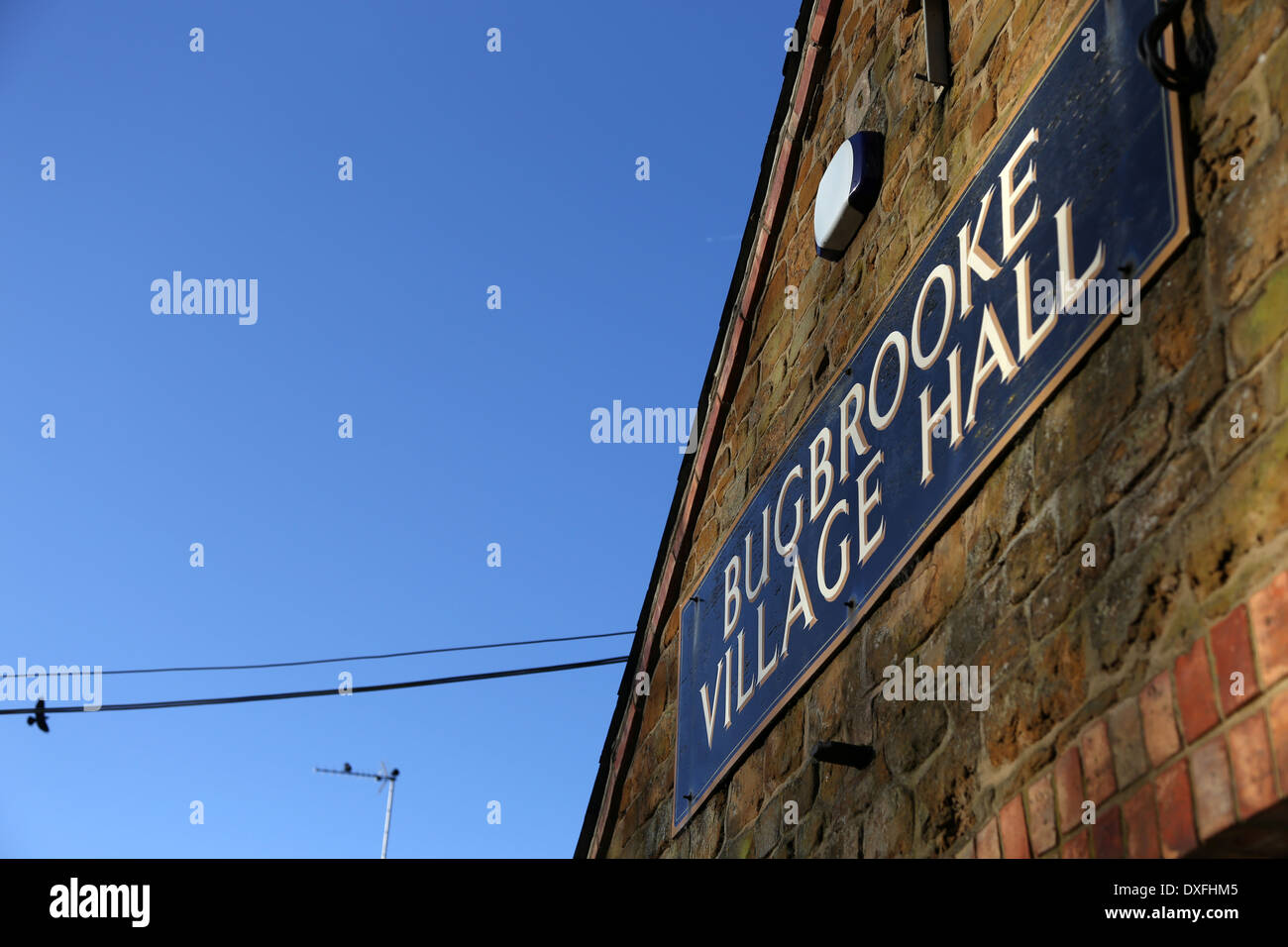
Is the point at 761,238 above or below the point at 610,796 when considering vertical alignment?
above

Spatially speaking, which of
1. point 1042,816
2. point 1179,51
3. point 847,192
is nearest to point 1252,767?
point 1042,816

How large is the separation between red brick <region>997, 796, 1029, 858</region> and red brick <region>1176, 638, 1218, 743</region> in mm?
615

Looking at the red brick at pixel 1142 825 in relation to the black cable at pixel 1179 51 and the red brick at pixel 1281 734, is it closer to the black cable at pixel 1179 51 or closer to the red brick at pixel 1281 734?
the red brick at pixel 1281 734

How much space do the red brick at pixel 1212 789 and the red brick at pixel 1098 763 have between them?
0.28 metres

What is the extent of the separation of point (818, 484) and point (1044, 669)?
5.60 feet

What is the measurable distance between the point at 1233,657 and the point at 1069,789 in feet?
1.90

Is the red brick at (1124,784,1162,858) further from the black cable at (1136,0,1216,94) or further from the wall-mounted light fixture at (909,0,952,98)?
the wall-mounted light fixture at (909,0,952,98)

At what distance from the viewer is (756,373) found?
5906mm

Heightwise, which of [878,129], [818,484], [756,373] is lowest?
[818,484]

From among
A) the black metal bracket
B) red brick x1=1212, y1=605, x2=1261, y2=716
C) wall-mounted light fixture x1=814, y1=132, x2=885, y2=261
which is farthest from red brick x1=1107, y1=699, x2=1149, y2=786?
wall-mounted light fixture x1=814, y1=132, x2=885, y2=261

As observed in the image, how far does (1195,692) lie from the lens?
8.40 feet

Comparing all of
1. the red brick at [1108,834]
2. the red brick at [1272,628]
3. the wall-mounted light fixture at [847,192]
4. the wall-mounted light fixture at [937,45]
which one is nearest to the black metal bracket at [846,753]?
the red brick at [1108,834]
